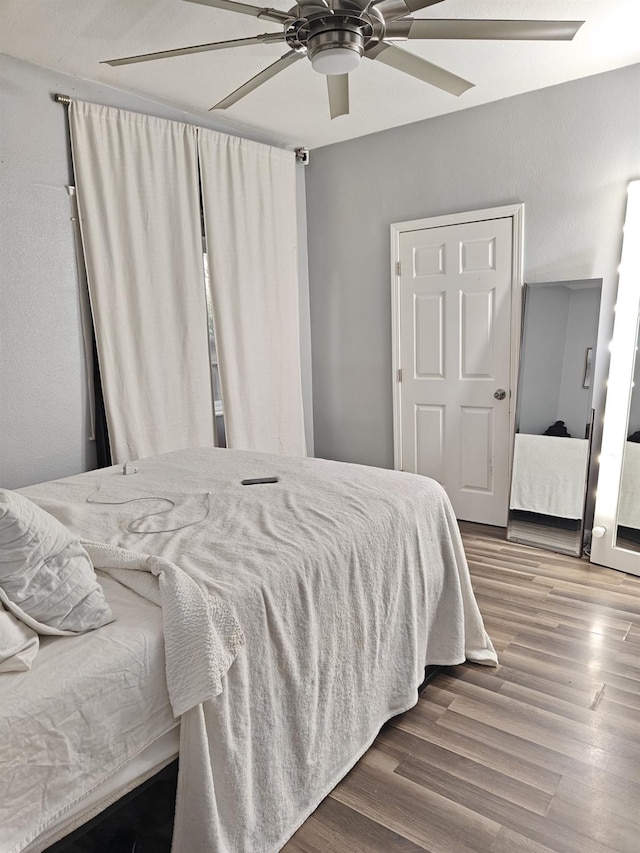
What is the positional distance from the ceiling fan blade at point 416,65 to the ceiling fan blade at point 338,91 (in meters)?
0.22

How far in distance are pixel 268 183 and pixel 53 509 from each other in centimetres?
286

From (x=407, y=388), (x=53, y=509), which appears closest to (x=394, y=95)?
(x=407, y=388)

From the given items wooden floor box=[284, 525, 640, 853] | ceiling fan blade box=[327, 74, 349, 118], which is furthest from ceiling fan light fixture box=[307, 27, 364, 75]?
wooden floor box=[284, 525, 640, 853]

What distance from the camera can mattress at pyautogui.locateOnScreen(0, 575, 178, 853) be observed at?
0.99 meters

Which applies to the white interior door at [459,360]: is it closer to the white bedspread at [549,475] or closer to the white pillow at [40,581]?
the white bedspread at [549,475]

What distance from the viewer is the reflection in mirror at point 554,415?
10.9ft

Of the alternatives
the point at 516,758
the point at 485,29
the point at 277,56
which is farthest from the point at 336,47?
the point at 516,758

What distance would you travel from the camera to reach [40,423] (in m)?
3.00

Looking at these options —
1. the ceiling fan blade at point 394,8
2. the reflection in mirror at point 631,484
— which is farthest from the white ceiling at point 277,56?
the reflection in mirror at point 631,484

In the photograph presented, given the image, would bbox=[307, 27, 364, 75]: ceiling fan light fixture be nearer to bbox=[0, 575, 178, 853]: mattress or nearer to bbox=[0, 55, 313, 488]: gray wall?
bbox=[0, 55, 313, 488]: gray wall

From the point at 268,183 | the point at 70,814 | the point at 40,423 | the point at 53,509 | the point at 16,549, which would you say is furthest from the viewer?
the point at 268,183

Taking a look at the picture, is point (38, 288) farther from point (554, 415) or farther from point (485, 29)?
point (554, 415)

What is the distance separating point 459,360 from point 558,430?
0.81m

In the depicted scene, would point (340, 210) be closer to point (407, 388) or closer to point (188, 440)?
point (407, 388)
